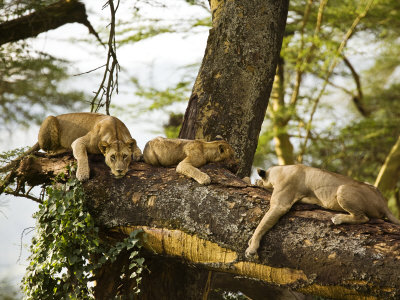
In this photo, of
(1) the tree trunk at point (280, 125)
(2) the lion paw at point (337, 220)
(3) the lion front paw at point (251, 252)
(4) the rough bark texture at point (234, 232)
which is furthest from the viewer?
(1) the tree trunk at point (280, 125)

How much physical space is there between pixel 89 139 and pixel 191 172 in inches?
50.5

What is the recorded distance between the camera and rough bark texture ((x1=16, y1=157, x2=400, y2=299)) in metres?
4.01

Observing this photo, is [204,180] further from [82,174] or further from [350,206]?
[350,206]

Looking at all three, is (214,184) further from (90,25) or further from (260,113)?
(90,25)

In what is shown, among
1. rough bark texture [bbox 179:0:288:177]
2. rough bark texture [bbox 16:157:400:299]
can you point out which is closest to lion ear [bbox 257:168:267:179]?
rough bark texture [bbox 16:157:400:299]

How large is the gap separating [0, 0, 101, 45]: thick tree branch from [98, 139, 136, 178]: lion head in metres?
3.75

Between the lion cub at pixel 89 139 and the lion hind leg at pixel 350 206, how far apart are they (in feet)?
7.23

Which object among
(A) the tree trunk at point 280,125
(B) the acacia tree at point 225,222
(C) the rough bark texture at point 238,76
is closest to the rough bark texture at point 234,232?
(B) the acacia tree at point 225,222

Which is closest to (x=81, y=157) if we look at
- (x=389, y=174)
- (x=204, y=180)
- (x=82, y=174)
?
(x=82, y=174)

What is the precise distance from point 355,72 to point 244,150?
9.43m

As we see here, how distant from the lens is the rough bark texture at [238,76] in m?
6.30

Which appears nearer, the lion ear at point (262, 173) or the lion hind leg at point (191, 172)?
the lion hind leg at point (191, 172)

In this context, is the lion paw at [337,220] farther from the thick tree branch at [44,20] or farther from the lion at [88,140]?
the thick tree branch at [44,20]

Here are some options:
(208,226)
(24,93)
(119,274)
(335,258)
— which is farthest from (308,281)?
(24,93)
